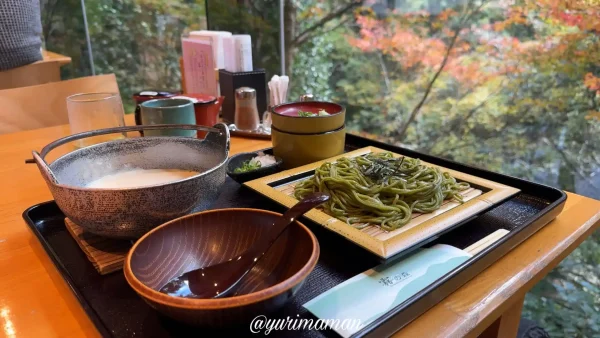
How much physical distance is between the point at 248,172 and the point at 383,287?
1.69ft

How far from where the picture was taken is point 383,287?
681 mm

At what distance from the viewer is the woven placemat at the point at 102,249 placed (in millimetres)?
752

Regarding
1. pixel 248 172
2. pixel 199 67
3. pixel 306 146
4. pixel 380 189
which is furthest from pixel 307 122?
pixel 199 67

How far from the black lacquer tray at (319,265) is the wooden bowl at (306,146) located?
0.56 ft

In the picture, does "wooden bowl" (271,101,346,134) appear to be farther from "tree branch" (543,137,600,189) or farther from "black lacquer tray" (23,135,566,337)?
"tree branch" (543,137,600,189)

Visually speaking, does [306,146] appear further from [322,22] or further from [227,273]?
[322,22]

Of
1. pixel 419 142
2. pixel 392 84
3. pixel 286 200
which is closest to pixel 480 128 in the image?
pixel 419 142

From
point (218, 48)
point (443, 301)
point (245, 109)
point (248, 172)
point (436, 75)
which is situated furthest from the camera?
point (436, 75)

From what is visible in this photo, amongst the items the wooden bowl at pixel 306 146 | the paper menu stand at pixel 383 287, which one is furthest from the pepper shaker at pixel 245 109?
the paper menu stand at pixel 383 287

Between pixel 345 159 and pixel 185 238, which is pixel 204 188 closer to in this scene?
pixel 185 238

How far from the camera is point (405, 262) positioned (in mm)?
750

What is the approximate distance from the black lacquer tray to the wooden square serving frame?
0.7 inches

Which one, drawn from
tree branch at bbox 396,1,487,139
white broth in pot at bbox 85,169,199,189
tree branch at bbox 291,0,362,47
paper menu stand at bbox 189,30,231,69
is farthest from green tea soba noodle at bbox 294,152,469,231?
tree branch at bbox 291,0,362,47

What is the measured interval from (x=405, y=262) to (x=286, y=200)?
0.28 m
